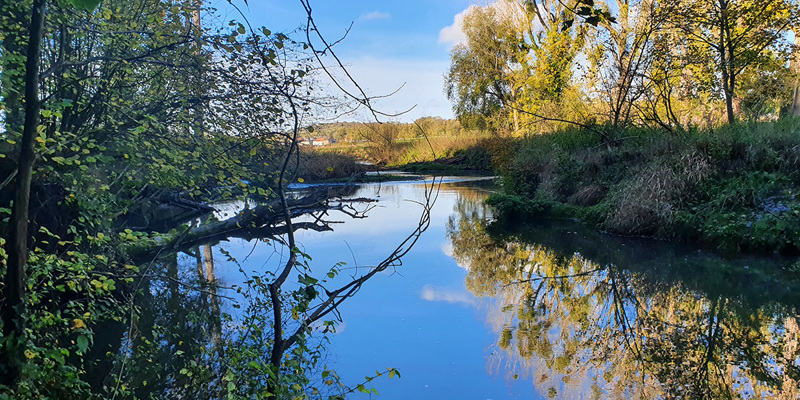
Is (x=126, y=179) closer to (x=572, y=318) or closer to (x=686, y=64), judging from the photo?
(x=572, y=318)

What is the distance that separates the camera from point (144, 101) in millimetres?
4117

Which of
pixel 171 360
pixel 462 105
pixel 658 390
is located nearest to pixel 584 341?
pixel 658 390

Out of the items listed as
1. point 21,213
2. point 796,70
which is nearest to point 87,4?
point 21,213

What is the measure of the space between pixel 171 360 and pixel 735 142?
29.1ft

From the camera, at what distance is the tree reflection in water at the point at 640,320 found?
11.2 feet

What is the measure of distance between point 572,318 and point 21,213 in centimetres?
436

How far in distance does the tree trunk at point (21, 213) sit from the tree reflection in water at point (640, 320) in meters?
3.06

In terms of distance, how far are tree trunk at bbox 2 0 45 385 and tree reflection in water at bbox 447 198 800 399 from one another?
10.1 feet

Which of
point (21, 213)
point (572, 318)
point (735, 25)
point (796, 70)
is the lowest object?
point (572, 318)

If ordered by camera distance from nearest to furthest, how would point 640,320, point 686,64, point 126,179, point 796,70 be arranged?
point 126,179
point 640,320
point 686,64
point 796,70

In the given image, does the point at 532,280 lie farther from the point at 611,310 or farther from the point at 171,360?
the point at 171,360

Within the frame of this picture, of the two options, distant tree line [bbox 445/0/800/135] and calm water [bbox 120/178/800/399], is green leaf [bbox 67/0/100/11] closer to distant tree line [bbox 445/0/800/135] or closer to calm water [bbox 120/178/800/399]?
calm water [bbox 120/178/800/399]

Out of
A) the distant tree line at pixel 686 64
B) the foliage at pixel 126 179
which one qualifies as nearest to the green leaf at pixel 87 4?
the foliage at pixel 126 179

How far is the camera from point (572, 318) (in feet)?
15.4
